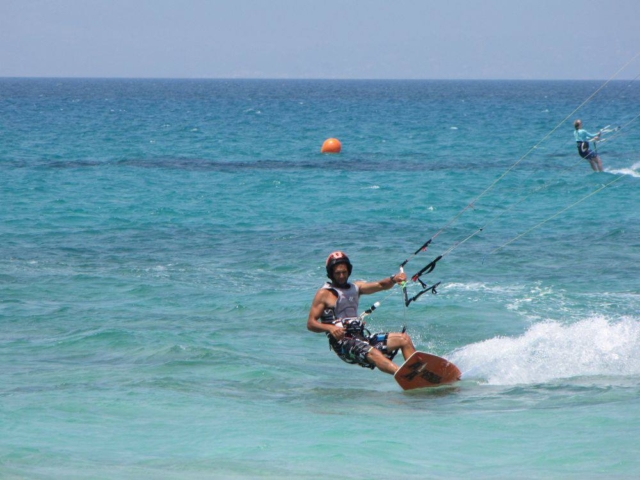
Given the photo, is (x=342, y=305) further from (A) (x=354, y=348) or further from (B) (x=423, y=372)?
(B) (x=423, y=372)

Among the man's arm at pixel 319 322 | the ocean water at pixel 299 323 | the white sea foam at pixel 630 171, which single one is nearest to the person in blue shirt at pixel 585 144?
the white sea foam at pixel 630 171

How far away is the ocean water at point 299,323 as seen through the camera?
7.41 m

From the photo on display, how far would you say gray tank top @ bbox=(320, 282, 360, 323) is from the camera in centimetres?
960

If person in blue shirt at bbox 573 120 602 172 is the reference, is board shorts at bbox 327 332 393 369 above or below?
below

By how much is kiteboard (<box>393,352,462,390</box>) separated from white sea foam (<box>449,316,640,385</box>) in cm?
51

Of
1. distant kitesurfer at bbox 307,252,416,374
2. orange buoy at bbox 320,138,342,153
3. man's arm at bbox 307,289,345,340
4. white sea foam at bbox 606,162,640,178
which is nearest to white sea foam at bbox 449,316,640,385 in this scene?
distant kitesurfer at bbox 307,252,416,374

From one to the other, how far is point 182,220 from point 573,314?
11360 millimetres

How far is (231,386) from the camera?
9836mm

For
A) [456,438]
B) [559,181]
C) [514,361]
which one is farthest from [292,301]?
[559,181]

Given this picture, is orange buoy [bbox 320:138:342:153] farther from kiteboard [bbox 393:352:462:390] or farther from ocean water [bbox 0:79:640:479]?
kiteboard [bbox 393:352:462:390]

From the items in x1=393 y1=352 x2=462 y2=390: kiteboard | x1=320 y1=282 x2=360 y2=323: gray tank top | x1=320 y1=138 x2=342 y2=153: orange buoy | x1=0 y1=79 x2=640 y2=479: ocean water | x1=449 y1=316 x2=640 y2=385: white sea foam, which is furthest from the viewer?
x1=320 y1=138 x2=342 y2=153: orange buoy

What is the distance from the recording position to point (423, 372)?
927 centimetres

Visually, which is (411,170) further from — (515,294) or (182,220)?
Answer: (515,294)

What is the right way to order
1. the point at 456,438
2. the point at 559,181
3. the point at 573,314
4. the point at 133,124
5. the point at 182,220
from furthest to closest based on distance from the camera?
the point at 133,124 < the point at 559,181 < the point at 182,220 < the point at 573,314 < the point at 456,438
